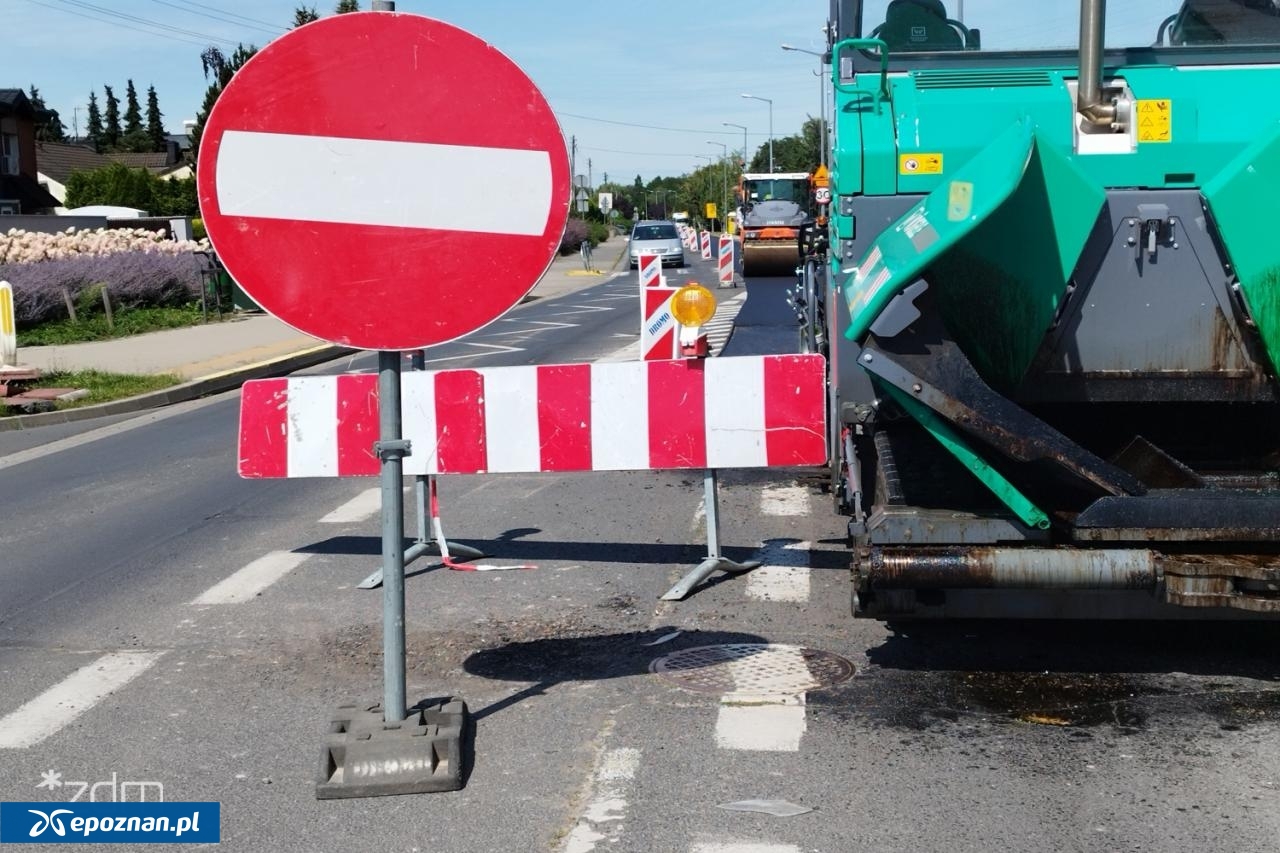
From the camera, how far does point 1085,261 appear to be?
18.4ft

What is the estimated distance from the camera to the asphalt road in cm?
430

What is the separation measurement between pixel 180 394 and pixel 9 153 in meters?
50.1

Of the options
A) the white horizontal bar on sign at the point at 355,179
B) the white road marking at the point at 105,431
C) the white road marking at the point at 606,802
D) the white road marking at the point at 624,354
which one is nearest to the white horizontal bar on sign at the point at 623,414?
the white road marking at the point at 606,802

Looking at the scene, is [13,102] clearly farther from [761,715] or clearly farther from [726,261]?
[761,715]

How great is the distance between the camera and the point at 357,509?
30.8 feet

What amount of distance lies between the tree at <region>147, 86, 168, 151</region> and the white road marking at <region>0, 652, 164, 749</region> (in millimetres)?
128976

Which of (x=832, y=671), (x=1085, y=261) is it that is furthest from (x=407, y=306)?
(x=1085, y=261)

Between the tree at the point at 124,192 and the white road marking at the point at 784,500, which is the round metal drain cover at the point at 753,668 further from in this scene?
Answer: the tree at the point at 124,192

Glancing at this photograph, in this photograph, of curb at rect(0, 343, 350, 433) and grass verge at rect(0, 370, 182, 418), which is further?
grass verge at rect(0, 370, 182, 418)

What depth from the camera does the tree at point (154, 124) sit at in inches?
5123

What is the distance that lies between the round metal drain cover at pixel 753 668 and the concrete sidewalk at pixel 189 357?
1095 centimetres

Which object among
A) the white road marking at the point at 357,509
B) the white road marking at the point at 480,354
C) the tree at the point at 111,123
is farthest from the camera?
the tree at the point at 111,123

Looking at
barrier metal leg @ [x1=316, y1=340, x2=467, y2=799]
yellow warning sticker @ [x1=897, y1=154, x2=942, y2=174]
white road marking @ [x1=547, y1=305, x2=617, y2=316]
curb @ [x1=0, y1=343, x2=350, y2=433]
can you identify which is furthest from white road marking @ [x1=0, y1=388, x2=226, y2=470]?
white road marking @ [x1=547, y1=305, x2=617, y2=316]

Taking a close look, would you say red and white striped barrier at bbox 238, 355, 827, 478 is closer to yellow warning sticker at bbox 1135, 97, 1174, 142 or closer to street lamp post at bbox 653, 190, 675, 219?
yellow warning sticker at bbox 1135, 97, 1174, 142
